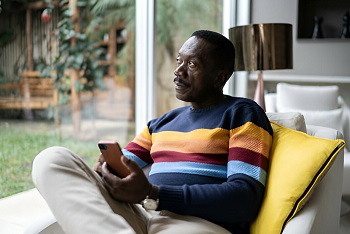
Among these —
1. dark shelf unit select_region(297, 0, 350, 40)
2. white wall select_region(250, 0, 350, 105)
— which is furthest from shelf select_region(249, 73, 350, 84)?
dark shelf unit select_region(297, 0, 350, 40)

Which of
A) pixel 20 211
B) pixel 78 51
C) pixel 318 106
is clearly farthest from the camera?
pixel 318 106

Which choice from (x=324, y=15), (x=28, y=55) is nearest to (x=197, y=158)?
(x=28, y=55)

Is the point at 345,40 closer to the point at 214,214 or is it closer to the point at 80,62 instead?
the point at 80,62

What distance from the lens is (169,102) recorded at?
12.2ft

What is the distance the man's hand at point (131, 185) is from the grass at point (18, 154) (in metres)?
1.03

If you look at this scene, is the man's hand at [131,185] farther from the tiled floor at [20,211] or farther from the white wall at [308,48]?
the white wall at [308,48]

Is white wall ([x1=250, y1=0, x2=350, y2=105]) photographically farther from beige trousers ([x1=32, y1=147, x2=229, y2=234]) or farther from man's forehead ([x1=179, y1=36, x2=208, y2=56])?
beige trousers ([x1=32, y1=147, x2=229, y2=234])

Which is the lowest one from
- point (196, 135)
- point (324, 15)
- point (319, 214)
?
point (319, 214)

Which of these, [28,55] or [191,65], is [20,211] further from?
[191,65]

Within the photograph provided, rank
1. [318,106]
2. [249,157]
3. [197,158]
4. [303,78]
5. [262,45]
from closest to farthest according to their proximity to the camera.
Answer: [249,157] → [197,158] → [262,45] → [318,106] → [303,78]

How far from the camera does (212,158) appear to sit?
5.58ft

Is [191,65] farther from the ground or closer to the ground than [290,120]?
farther from the ground

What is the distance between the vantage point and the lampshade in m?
2.97

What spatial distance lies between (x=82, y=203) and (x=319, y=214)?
75 cm
